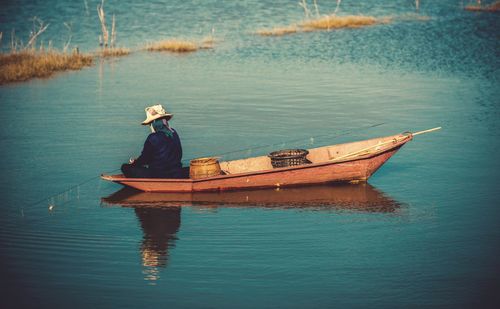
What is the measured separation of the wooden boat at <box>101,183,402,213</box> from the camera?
9828 mm

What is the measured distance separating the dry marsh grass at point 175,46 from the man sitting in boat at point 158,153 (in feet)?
37.4

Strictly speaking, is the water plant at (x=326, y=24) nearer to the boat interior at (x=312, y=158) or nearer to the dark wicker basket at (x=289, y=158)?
the boat interior at (x=312, y=158)

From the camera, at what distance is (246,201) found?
10062 mm

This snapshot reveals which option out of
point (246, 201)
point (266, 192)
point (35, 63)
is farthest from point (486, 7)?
point (246, 201)

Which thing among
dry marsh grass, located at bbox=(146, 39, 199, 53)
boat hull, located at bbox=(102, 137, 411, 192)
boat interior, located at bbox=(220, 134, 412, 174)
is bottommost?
boat hull, located at bbox=(102, 137, 411, 192)

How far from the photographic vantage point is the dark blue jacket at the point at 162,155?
10.1m

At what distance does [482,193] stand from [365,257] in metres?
2.64

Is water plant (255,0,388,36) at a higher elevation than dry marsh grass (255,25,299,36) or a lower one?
higher

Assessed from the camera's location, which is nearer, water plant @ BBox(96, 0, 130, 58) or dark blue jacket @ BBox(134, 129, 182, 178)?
dark blue jacket @ BBox(134, 129, 182, 178)

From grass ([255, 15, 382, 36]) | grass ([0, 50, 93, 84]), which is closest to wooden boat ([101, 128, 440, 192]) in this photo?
grass ([0, 50, 93, 84])

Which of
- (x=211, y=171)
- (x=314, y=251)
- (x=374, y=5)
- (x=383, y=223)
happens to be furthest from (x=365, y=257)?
(x=374, y=5)

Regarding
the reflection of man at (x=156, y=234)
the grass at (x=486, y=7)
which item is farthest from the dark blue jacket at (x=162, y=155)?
the grass at (x=486, y=7)

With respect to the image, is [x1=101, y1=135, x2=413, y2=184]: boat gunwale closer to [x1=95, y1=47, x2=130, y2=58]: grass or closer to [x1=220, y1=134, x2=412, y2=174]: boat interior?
[x1=220, y1=134, x2=412, y2=174]: boat interior

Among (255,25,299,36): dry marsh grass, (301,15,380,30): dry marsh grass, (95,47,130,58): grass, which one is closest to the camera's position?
(95,47,130,58): grass
